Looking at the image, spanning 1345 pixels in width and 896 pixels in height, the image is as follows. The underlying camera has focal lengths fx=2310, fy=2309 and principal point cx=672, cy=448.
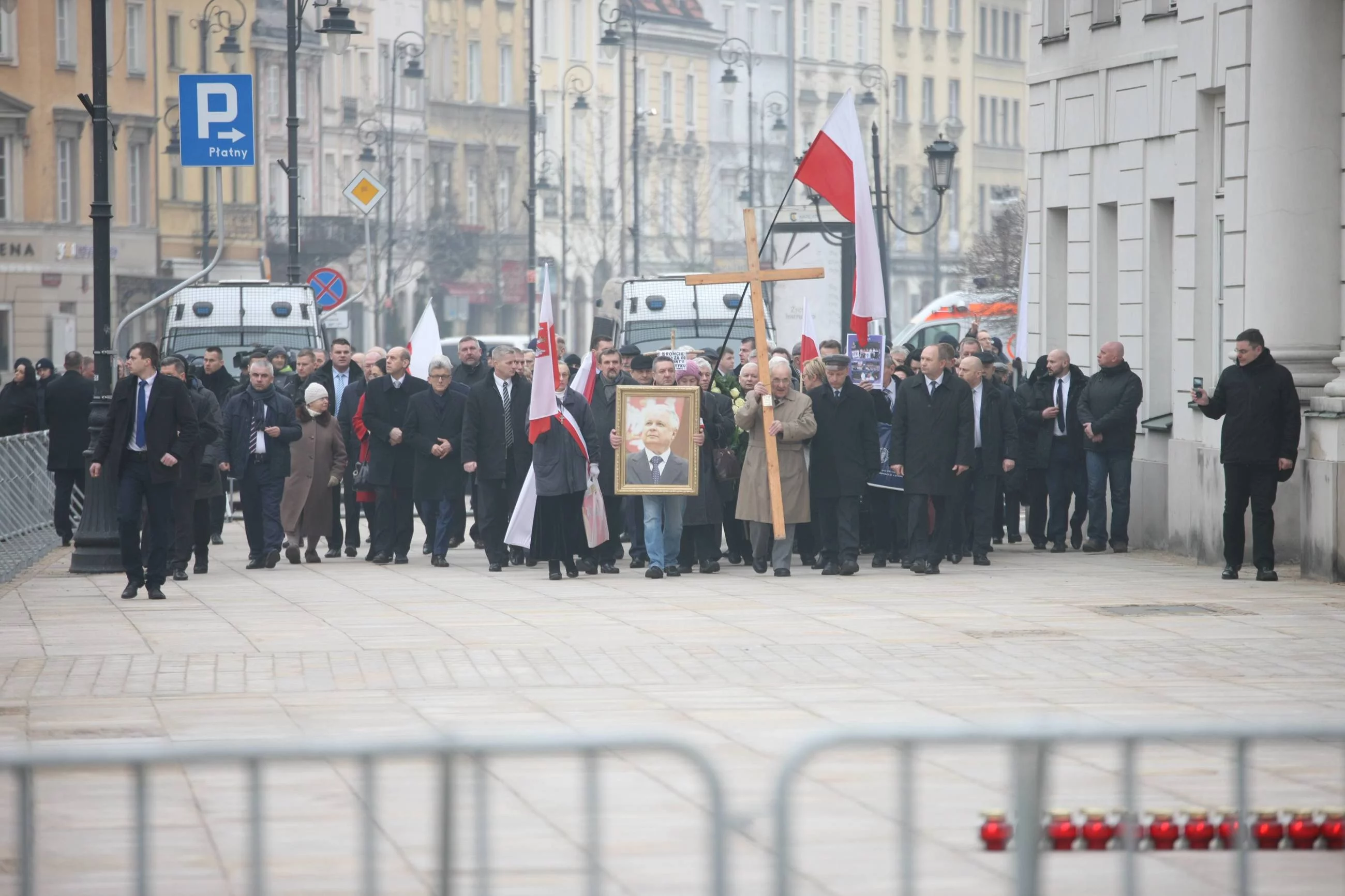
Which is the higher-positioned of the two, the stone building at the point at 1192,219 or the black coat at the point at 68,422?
the stone building at the point at 1192,219

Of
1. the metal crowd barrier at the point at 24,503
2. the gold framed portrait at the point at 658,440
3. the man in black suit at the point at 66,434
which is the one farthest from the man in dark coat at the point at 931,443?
the man in black suit at the point at 66,434

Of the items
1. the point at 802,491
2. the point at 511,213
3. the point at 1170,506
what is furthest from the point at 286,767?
the point at 511,213

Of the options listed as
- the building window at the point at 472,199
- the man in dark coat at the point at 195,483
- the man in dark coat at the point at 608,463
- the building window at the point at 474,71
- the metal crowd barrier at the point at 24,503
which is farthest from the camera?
the building window at the point at 474,71

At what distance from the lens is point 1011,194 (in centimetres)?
5931

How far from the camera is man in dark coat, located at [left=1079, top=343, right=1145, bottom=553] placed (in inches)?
806

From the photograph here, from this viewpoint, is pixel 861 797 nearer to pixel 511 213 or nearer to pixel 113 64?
pixel 113 64

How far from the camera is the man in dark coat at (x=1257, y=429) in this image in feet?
54.7

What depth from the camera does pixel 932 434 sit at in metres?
18.2

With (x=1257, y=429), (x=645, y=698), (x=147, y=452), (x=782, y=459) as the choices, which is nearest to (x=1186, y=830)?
(x=645, y=698)

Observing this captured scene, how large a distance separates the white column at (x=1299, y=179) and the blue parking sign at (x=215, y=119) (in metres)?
9.26

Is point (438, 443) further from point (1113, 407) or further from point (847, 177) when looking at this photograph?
point (1113, 407)

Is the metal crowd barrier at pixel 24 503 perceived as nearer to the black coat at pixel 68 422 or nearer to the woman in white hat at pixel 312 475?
the black coat at pixel 68 422

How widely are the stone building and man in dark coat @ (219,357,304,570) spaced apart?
7.73m

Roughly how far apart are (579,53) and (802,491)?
79.4 meters
